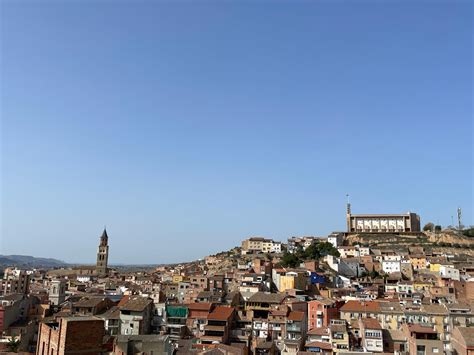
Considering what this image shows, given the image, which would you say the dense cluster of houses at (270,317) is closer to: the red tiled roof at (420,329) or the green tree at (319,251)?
the red tiled roof at (420,329)

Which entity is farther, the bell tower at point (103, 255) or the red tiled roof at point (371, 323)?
the bell tower at point (103, 255)

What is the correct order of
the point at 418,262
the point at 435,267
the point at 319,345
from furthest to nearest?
the point at 418,262 < the point at 435,267 < the point at 319,345

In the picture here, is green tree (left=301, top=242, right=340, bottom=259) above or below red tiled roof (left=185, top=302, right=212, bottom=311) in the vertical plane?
above

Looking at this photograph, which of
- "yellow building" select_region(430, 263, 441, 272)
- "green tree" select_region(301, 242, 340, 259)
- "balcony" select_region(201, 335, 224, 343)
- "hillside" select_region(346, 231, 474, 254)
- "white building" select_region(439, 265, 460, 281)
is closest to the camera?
"balcony" select_region(201, 335, 224, 343)

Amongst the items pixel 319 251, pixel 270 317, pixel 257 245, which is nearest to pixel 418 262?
pixel 319 251

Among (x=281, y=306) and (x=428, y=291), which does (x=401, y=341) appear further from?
(x=428, y=291)

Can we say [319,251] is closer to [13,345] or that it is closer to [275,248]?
[275,248]

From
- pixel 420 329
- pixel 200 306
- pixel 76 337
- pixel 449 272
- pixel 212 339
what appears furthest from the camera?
Answer: pixel 449 272

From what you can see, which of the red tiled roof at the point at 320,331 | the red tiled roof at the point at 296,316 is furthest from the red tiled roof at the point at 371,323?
the red tiled roof at the point at 296,316

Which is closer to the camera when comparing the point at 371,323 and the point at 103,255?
the point at 371,323

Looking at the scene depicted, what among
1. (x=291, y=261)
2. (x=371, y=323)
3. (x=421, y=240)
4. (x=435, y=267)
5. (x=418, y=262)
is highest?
(x=421, y=240)

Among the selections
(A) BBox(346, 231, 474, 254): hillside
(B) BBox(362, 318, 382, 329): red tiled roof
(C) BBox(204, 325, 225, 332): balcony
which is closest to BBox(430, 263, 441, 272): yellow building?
(A) BBox(346, 231, 474, 254): hillside

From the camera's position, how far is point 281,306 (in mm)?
50438

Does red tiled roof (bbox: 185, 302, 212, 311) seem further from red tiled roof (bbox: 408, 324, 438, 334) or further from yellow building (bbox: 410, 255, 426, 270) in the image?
yellow building (bbox: 410, 255, 426, 270)
